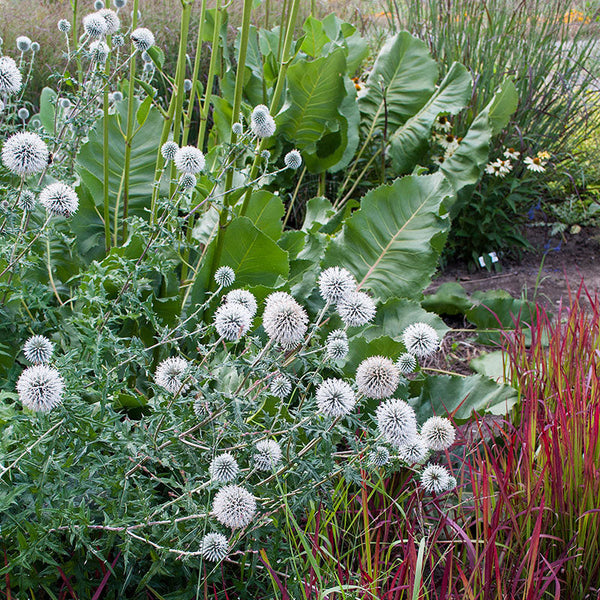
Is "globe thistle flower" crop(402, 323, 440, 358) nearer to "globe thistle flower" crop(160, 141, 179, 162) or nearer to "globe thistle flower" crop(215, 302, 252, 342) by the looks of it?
"globe thistle flower" crop(215, 302, 252, 342)

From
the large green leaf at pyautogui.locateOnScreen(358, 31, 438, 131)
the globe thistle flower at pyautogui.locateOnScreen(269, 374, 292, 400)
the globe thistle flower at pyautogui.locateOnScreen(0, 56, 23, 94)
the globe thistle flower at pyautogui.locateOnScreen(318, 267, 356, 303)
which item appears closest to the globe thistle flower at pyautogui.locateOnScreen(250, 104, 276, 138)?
the globe thistle flower at pyautogui.locateOnScreen(318, 267, 356, 303)

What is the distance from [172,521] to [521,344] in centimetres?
154

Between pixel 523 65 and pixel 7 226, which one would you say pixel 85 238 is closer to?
pixel 7 226

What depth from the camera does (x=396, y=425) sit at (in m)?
1.45

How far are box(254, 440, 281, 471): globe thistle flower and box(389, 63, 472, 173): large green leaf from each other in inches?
103

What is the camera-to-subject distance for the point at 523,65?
4.58 m

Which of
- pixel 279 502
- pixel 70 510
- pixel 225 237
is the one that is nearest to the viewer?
pixel 70 510

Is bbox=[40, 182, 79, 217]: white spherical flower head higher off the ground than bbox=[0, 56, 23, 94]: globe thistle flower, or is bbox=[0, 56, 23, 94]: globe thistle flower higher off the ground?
bbox=[0, 56, 23, 94]: globe thistle flower

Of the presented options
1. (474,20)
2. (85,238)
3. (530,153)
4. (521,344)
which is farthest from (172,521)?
(474,20)

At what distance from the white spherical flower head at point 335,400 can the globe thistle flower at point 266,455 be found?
146mm

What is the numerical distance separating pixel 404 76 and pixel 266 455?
294cm

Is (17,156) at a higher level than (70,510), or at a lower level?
higher

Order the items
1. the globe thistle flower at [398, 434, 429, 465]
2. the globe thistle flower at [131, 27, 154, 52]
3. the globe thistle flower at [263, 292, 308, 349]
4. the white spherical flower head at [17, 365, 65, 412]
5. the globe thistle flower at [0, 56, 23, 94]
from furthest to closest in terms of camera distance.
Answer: the globe thistle flower at [131, 27, 154, 52], the globe thistle flower at [0, 56, 23, 94], the globe thistle flower at [398, 434, 429, 465], the globe thistle flower at [263, 292, 308, 349], the white spherical flower head at [17, 365, 65, 412]

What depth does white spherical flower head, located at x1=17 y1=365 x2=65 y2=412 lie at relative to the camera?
1.30 metres
